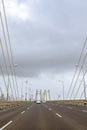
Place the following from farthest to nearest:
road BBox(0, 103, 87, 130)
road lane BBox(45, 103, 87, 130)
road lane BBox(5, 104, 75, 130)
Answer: road lane BBox(45, 103, 87, 130) → road BBox(0, 103, 87, 130) → road lane BBox(5, 104, 75, 130)

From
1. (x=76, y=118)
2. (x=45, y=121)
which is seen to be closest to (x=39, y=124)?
(x=45, y=121)

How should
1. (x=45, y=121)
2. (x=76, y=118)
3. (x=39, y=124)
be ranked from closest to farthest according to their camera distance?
(x=39, y=124) → (x=45, y=121) → (x=76, y=118)

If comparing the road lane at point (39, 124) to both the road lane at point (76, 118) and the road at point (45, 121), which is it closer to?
the road at point (45, 121)

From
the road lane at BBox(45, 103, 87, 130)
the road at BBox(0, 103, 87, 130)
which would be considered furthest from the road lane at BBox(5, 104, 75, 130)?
the road lane at BBox(45, 103, 87, 130)

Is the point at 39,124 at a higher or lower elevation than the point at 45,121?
lower

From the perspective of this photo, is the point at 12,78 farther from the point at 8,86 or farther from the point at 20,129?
the point at 20,129

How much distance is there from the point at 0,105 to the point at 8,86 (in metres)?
14.0

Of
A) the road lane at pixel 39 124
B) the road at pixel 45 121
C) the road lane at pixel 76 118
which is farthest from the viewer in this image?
the road lane at pixel 76 118

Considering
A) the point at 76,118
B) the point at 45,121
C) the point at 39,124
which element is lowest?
the point at 39,124

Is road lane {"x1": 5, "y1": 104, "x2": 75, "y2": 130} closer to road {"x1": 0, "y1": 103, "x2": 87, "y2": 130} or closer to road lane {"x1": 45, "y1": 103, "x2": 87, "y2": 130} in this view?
road {"x1": 0, "y1": 103, "x2": 87, "y2": 130}

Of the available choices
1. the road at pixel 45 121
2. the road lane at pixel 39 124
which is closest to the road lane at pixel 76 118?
the road at pixel 45 121

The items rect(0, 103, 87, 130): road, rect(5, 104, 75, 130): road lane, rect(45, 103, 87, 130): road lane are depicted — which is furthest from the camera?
rect(45, 103, 87, 130): road lane

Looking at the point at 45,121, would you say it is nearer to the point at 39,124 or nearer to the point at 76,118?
the point at 39,124

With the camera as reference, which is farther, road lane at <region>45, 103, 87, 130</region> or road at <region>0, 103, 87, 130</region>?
road lane at <region>45, 103, 87, 130</region>
